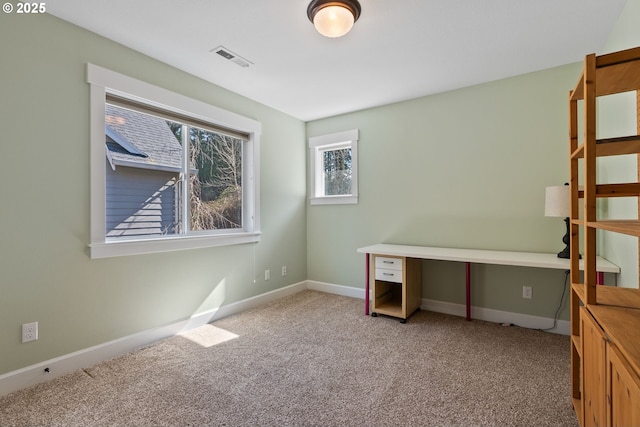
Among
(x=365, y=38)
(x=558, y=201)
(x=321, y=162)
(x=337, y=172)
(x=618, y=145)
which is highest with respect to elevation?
(x=365, y=38)

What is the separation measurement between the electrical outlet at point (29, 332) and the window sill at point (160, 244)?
520mm

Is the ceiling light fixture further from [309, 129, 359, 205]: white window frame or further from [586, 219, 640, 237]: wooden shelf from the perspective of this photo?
[309, 129, 359, 205]: white window frame

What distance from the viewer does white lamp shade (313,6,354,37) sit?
179cm

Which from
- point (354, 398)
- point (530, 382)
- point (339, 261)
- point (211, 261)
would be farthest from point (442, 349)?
point (211, 261)

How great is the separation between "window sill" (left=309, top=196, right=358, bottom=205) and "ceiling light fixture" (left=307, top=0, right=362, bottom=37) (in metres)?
2.20

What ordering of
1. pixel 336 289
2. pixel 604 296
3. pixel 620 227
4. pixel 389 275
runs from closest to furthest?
pixel 620 227 → pixel 604 296 → pixel 389 275 → pixel 336 289

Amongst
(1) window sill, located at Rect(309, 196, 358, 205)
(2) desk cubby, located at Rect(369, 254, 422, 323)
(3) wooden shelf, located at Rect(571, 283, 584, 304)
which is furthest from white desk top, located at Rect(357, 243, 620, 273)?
(1) window sill, located at Rect(309, 196, 358, 205)

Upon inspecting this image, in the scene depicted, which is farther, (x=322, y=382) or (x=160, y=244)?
(x=160, y=244)

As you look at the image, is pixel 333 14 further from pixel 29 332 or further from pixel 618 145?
pixel 29 332

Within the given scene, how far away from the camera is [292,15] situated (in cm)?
198

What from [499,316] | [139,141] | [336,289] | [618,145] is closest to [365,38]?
[618,145]

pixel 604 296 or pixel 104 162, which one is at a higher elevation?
pixel 104 162

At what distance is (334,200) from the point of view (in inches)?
157

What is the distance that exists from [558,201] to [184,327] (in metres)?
3.38
